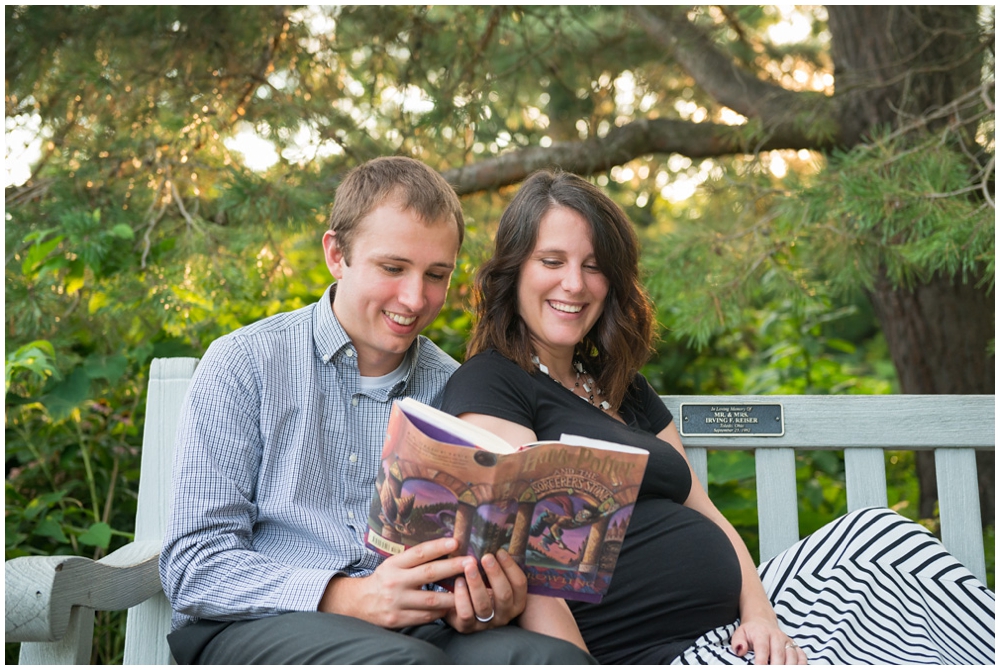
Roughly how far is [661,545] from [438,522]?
0.63 metres

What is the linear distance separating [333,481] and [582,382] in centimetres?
68

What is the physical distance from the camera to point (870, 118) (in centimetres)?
312

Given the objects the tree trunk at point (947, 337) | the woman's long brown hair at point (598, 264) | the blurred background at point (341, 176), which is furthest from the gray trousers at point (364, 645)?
the tree trunk at point (947, 337)

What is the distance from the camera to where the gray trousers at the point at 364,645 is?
1.42 metres

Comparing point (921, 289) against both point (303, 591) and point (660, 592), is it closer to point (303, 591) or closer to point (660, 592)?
point (660, 592)

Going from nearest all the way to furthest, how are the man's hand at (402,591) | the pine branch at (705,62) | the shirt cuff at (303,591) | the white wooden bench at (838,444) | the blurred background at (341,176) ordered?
the man's hand at (402,591) → the shirt cuff at (303,591) → the white wooden bench at (838,444) → the blurred background at (341,176) → the pine branch at (705,62)

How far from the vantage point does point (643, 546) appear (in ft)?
6.10

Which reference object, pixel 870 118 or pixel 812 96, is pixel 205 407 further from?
pixel 870 118

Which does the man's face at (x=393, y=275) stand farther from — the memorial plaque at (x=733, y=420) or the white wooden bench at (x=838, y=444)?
the memorial plaque at (x=733, y=420)

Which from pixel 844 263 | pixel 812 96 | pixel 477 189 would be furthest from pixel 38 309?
pixel 812 96

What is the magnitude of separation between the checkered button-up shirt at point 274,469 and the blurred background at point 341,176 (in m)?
0.68

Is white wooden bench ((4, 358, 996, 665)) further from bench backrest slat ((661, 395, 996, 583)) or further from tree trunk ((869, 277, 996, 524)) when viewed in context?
tree trunk ((869, 277, 996, 524))

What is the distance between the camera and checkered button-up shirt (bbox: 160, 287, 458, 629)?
1590mm

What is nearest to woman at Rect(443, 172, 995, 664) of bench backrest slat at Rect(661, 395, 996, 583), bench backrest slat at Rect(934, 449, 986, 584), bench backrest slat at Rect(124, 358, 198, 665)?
bench backrest slat at Rect(661, 395, 996, 583)
